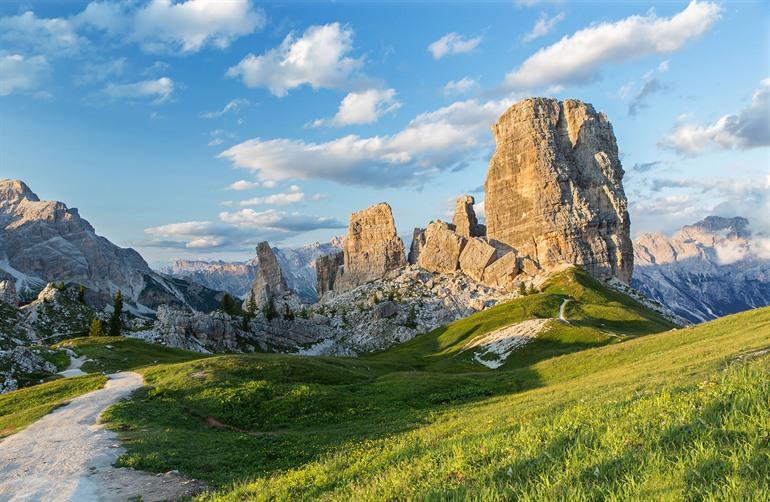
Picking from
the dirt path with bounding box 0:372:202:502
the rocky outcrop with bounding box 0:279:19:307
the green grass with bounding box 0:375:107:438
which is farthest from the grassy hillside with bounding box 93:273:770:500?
the rocky outcrop with bounding box 0:279:19:307

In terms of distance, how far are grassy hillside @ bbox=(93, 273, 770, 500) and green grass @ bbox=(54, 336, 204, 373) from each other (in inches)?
788

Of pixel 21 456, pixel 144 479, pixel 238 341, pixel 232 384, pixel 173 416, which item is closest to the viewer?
pixel 144 479

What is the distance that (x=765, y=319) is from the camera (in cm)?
4619

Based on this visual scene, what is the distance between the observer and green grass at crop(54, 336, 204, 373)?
63844 millimetres

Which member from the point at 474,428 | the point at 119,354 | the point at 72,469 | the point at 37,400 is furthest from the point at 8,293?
the point at 474,428

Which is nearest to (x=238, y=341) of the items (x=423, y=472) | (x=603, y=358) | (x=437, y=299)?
(x=437, y=299)

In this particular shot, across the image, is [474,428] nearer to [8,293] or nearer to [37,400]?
[37,400]

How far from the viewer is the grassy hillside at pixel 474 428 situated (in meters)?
8.90

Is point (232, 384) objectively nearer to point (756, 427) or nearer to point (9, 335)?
point (756, 427)

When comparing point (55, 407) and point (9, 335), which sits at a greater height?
point (9, 335)

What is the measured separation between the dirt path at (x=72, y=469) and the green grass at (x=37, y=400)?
5.71 ft

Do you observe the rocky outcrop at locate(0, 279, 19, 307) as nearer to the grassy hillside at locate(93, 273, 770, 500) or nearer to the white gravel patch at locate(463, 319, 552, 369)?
the grassy hillside at locate(93, 273, 770, 500)

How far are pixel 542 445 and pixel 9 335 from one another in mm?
105305

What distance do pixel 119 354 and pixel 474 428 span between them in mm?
68689
